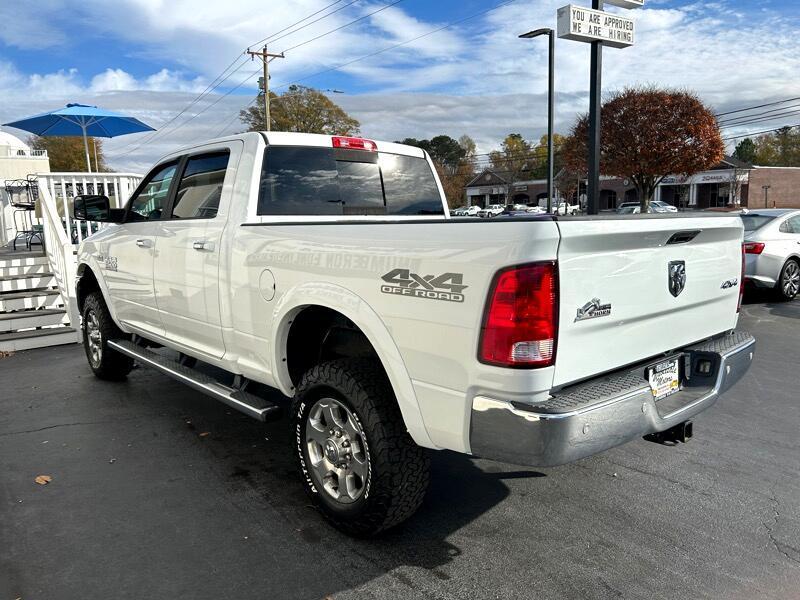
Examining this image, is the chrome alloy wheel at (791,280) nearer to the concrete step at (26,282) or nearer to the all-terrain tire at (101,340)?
the all-terrain tire at (101,340)

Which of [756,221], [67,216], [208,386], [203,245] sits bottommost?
[208,386]

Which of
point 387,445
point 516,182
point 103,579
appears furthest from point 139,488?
point 516,182

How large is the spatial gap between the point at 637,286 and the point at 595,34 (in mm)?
6895

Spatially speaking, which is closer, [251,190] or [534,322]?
[534,322]

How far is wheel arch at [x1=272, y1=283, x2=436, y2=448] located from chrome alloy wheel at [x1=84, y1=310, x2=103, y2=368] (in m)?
3.44

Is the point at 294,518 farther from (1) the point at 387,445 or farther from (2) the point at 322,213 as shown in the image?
(2) the point at 322,213

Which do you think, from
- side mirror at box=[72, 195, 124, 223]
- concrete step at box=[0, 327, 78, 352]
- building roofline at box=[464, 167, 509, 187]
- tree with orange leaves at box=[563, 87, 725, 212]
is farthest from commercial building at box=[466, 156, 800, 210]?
side mirror at box=[72, 195, 124, 223]

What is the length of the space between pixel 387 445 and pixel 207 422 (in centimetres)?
264

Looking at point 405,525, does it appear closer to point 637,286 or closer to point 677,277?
point 637,286

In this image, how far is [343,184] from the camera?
438 cm

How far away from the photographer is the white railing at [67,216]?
8.49 m

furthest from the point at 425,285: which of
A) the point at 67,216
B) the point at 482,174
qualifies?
the point at 482,174

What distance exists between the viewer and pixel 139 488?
378 centimetres

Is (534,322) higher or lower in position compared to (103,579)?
higher
